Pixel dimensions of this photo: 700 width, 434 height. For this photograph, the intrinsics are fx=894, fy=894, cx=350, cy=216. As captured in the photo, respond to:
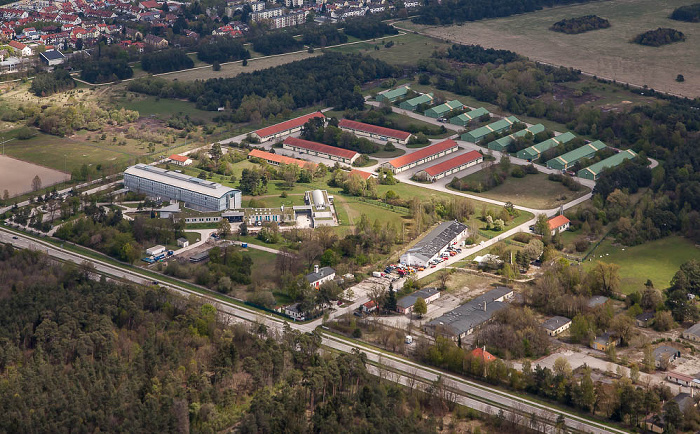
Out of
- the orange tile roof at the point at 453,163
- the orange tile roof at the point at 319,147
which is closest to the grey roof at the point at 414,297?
the orange tile roof at the point at 453,163

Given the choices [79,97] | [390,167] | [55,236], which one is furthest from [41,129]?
[390,167]

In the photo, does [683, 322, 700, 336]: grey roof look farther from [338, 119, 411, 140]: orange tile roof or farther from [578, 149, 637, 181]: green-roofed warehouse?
[338, 119, 411, 140]: orange tile roof

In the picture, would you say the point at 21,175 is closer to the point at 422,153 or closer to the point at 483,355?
the point at 422,153

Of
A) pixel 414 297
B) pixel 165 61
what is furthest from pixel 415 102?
pixel 414 297

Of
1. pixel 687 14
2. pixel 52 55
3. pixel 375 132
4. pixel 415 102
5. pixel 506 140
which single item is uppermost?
pixel 687 14

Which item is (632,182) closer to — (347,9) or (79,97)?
(79,97)

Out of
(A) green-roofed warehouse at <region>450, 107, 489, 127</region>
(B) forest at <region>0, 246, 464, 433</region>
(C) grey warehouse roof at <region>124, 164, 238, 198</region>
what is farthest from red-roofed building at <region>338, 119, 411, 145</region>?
(B) forest at <region>0, 246, 464, 433</region>
